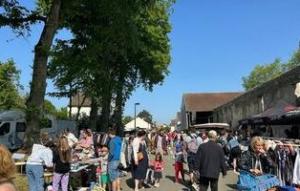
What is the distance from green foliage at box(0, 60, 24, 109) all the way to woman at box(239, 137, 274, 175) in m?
60.0

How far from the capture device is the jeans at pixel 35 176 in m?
14.7

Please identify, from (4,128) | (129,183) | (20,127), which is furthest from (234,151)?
(4,128)

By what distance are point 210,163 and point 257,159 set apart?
1.44m

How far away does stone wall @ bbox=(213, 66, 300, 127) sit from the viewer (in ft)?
98.2

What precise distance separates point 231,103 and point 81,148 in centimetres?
3224

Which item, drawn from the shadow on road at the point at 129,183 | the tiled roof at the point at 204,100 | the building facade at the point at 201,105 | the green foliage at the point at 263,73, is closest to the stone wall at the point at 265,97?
the shadow on road at the point at 129,183

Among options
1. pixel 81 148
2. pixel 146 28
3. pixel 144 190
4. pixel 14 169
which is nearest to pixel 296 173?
pixel 144 190

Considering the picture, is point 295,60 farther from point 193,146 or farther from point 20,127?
point 193,146

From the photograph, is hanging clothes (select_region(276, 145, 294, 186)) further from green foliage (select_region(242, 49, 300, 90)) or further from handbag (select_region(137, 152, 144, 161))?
green foliage (select_region(242, 49, 300, 90))

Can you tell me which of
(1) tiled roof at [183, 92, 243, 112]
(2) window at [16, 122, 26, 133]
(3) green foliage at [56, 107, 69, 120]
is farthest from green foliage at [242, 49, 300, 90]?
(2) window at [16, 122, 26, 133]

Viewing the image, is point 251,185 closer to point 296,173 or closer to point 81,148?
point 296,173

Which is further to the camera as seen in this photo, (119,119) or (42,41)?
→ (119,119)

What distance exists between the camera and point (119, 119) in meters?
51.7

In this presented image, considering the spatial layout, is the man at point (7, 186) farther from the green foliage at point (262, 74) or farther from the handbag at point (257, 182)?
the green foliage at point (262, 74)
